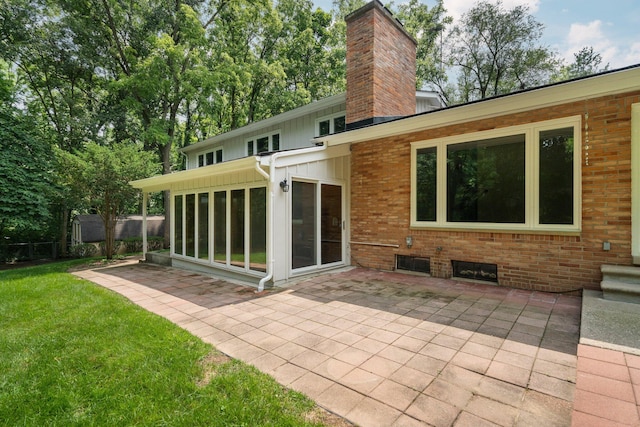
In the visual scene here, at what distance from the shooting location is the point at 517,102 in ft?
16.1

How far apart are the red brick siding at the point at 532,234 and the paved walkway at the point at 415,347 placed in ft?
1.60

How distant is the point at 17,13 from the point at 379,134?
16573 millimetres

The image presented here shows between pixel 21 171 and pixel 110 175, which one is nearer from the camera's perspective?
pixel 110 175

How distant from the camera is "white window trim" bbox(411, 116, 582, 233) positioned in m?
4.68

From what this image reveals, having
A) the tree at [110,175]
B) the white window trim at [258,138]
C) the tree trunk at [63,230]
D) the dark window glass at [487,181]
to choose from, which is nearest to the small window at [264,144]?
the white window trim at [258,138]

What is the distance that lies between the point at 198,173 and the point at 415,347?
20.1 feet

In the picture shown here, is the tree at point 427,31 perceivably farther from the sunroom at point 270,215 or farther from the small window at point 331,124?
the sunroom at point 270,215

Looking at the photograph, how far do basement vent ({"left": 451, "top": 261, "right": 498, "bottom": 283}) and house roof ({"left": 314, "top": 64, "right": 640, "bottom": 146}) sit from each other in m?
2.69

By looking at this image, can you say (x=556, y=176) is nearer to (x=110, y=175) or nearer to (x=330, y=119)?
(x=330, y=119)

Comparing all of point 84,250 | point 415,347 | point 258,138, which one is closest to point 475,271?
point 415,347

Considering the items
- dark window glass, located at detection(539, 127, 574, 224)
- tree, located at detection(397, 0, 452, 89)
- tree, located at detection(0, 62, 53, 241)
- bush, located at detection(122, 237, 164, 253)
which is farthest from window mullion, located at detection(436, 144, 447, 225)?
tree, located at detection(397, 0, 452, 89)

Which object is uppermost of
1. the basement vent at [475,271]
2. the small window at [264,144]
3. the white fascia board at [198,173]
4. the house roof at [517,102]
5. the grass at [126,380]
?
→ the small window at [264,144]

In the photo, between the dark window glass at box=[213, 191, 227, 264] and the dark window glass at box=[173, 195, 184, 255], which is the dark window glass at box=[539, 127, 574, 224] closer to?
the dark window glass at box=[213, 191, 227, 264]

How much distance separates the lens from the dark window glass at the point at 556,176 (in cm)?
477
